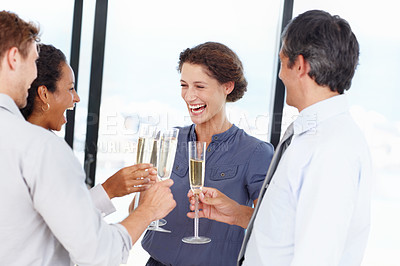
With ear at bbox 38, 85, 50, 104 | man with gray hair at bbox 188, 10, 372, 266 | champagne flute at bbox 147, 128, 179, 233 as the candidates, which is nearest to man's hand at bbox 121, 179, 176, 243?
champagne flute at bbox 147, 128, 179, 233

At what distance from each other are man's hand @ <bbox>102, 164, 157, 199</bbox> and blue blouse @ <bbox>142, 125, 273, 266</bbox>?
290 millimetres

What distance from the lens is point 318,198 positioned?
4.04 feet

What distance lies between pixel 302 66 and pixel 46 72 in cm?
103

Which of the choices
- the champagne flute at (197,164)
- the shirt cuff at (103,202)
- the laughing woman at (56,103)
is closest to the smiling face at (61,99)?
the laughing woman at (56,103)

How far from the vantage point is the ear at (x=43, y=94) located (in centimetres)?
175

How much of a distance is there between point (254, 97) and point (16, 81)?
2749 millimetres

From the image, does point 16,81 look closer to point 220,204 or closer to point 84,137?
point 220,204

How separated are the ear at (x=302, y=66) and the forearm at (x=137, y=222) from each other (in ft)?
2.34

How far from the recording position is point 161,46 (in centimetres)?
390

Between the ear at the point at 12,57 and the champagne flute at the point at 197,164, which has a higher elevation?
the ear at the point at 12,57

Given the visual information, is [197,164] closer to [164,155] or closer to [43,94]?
[164,155]

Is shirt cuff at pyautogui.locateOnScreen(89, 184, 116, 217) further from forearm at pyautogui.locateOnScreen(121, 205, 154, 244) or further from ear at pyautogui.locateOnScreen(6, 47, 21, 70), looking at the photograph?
ear at pyautogui.locateOnScreen(6, 47, 21, 70)

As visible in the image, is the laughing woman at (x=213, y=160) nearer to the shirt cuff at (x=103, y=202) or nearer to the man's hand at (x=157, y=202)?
the shirt cuff at (x=103, y=202)

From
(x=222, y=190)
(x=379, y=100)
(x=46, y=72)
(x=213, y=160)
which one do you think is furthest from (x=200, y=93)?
(x=379, y=100)
